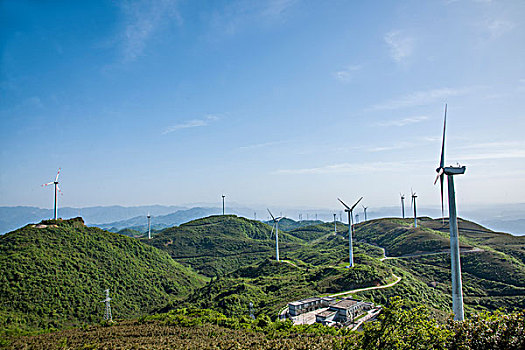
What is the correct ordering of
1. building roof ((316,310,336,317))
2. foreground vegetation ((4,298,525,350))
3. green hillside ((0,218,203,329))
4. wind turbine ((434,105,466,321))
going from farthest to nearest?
green hillside ((0,218,203,329)), building roof ((316,310,336,317)), wind turbine ((434,105,466,321)), foreground vegetation ((4,298,525,350))

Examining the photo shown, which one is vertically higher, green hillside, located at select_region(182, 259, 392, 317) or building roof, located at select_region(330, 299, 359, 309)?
building roof, located at select_region(330, 299, 359, 309)

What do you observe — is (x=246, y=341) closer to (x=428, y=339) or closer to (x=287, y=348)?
(x=287, y=348)

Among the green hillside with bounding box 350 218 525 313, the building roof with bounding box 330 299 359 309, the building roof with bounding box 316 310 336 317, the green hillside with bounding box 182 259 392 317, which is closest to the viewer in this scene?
the building roof with bounding box 316 310 336 317

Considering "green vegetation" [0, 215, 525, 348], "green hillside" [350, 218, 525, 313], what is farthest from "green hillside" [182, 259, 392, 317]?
"green hillside" [350, 218, 525, 313]

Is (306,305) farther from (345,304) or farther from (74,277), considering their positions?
(74,277)

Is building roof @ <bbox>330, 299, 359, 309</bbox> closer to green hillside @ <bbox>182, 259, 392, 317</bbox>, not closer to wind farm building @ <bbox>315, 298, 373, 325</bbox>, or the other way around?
wind farm building @ <bbox>315, 298, 373, 325</bbox>
